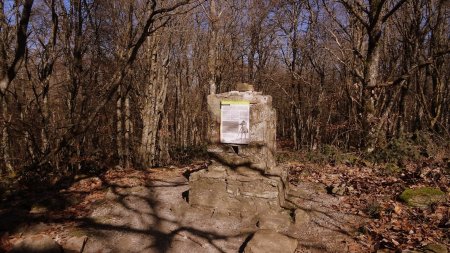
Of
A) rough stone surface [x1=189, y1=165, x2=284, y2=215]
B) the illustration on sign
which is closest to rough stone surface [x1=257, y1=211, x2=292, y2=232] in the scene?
rough stone surface [x1=189, y1=165, x2=284, y2=215]

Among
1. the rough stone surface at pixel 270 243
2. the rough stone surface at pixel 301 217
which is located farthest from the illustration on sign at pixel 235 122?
the rough stone surface at pixel 270 243

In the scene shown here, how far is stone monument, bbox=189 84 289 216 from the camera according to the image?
18.9ft

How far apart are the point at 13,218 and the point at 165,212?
8.18 ft

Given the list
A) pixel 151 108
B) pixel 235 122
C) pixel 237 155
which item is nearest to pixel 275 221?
pixel 237 155

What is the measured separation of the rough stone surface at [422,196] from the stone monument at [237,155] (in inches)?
85.4

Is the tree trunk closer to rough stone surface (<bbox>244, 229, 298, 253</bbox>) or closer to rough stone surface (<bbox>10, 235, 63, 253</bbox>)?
rough stone surface (<bbox>10, 235, 63, 253</bbox>)

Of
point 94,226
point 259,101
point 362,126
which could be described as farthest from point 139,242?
point 362,126

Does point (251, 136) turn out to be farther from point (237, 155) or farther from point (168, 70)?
point (168, 70)

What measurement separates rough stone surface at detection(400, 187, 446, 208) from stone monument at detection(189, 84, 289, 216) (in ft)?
7.12

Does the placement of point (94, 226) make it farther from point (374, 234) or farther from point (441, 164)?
point (441, 164)

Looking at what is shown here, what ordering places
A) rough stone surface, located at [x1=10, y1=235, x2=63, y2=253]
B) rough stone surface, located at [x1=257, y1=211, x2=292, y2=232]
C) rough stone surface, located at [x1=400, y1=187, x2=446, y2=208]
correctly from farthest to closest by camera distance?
rough stone surface, located at [x1=400, y1=187, x2=446, y2=208] → rough stone surface, located at [x1=257, y1=211, x2=292, y2=232] → rough stone surface, located at [x1=10, y1=235, x2=63, y2=253]

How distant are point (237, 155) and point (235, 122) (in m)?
0.60

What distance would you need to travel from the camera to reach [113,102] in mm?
14258

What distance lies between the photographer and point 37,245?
4488 millimetres
